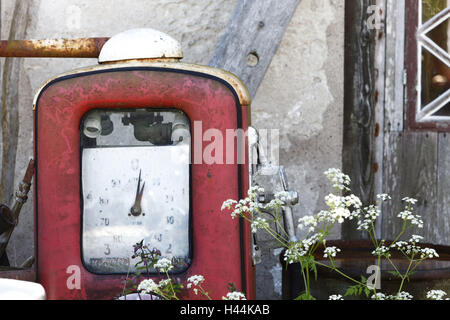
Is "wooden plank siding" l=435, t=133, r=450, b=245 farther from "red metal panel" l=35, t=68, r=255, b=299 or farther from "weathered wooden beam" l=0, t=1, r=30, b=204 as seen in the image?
"weathered wooden beam" l=0, t=1, r=30, b=204

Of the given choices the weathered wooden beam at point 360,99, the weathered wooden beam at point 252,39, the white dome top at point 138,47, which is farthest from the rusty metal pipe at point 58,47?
the weathered wooden beam at point 360,99

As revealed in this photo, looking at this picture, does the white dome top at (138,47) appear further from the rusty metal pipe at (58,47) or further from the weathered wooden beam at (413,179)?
the weathered wooden beam at (413,179)

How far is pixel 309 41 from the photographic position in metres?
3.05

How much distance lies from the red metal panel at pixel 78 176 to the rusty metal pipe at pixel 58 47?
33cm

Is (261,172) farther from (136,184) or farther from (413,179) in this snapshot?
(413,179)

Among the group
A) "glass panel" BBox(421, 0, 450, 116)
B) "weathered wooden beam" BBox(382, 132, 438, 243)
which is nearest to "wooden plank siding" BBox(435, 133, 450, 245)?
"weathered wooden beam" BBox(382, 132, 438, 243)

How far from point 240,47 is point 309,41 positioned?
1.38 feet

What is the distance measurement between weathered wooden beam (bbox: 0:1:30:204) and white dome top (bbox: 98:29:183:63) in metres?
1.10

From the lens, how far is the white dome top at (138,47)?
204cm

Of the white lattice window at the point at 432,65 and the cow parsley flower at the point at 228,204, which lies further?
the white lattice window at the point at 432,65

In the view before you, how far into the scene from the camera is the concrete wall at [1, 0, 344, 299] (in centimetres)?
302

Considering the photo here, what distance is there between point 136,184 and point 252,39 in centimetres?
102
